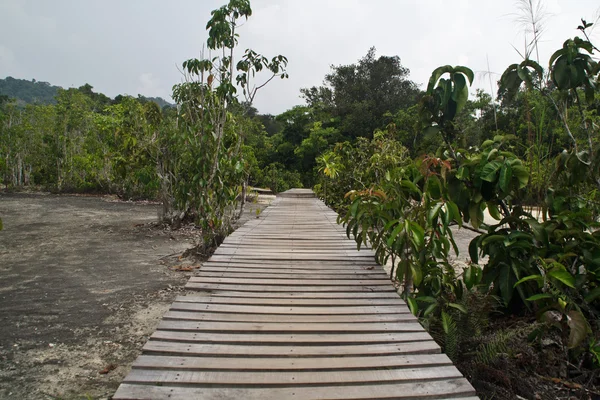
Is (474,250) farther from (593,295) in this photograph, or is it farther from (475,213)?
(593,295)

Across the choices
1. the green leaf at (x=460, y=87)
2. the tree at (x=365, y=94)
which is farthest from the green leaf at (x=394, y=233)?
the tree at (x=365, y=94)

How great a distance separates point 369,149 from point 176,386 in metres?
7.82

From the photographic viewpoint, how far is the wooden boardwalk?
1713mm

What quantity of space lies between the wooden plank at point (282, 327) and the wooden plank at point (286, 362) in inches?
10.9

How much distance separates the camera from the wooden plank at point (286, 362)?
1842 millimetres

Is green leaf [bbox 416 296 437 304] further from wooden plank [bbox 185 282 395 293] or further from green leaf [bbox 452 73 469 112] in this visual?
green leaf [bbox 452 73 469 112]

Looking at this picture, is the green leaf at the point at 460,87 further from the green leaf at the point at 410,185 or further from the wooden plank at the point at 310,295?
the wooden plank at the point at 310,295

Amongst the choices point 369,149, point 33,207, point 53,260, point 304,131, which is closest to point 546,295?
point 53,260

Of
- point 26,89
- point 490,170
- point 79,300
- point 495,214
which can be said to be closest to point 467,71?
point 490,170

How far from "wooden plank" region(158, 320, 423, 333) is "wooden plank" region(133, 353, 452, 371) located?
276 mm

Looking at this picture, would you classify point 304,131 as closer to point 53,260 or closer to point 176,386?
point 53,260

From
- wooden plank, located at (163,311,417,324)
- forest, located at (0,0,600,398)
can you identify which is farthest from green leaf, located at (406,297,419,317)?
wooden plank, located at (163,311,417,324)

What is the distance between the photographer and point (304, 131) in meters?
24.9

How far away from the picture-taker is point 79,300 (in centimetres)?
407
